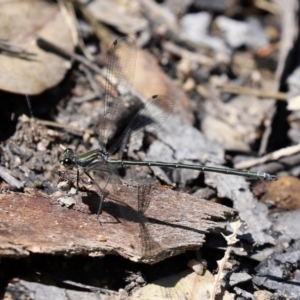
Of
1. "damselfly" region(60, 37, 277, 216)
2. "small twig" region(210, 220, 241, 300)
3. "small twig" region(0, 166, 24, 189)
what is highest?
"damselfly" region(60, 37, 277, 216)

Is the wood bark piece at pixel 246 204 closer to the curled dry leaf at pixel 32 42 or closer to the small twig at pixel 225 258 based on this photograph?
the small twig at pixel 225 258

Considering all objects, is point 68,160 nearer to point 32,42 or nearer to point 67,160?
point 67,160

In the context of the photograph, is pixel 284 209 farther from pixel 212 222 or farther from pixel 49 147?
pixel 49 147

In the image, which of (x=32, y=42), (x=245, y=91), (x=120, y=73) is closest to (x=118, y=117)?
(x=120, y=73)

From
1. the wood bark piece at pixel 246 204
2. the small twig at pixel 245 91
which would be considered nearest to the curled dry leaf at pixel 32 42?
the wood bark piece at pixel 246 204

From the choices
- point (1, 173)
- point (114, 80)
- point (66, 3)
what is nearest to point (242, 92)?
point (114, 80)

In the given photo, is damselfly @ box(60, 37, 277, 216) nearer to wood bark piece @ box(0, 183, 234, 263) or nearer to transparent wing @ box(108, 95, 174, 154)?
transparent wing @ box(108, 95, 174, 154)

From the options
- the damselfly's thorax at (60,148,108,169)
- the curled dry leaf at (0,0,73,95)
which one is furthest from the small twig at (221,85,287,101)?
the damselfly's thorax at (60,148,108,169)
